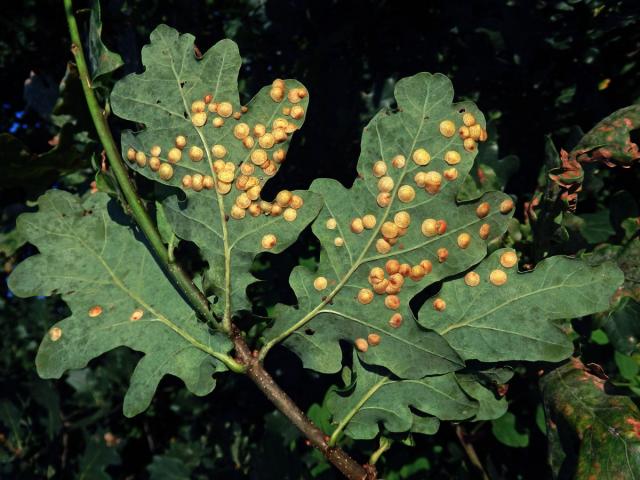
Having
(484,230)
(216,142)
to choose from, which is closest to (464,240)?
(484,230)

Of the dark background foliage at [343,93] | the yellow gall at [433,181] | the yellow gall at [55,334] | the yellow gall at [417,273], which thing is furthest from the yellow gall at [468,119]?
the yellow gall at [55,334]

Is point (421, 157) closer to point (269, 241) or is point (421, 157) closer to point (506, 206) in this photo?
point (506, 206)

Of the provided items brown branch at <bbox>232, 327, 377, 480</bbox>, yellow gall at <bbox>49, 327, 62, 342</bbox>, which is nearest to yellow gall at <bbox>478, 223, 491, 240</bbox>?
brown branch at <bbox>232, 327, 377, 480</bbox>

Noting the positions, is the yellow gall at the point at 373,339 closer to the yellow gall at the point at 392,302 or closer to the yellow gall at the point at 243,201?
the yellow gall at the point at 392,302

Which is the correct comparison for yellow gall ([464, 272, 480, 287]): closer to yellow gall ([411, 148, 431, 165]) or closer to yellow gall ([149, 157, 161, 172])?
yellow gall ([411, 148, 431, 165])

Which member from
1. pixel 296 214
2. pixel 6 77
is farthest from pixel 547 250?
pixel 6 77

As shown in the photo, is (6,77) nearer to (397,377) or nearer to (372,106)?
(372,106)
